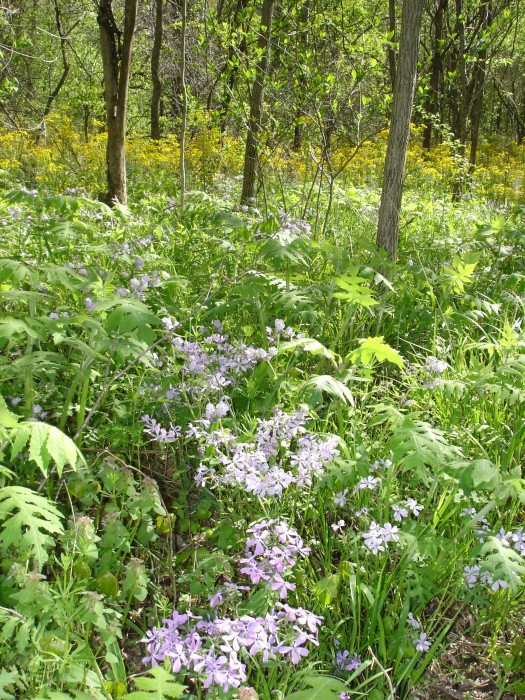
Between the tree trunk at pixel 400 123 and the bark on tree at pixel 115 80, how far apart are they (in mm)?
2939

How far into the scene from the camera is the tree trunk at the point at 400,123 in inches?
142

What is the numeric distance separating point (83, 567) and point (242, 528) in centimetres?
57

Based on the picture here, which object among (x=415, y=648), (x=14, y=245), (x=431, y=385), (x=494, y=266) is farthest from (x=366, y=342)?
(x=14, y=245)

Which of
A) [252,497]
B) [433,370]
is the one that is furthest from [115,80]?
[252,497]

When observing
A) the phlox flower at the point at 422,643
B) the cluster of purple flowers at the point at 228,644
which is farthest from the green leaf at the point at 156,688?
the phlox flower at the point at 422,643

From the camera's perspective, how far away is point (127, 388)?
2.72 m

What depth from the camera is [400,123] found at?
382cm

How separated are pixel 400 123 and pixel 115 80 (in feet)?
11.7

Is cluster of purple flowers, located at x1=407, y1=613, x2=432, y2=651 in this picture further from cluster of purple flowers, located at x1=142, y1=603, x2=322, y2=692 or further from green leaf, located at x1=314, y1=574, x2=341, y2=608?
cluster of purple flowers, located at x1=142, y1=603, x2=322, y2=692

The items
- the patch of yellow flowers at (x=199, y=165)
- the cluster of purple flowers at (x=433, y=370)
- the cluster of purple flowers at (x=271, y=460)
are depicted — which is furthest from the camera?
the patch of yellow flowers at (x=199, y=165)

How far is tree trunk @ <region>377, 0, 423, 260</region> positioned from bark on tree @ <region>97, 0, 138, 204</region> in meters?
2.94

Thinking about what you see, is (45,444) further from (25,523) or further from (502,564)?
(502,564)

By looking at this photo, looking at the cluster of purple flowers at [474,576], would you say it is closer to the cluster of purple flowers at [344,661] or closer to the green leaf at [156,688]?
the cluster of purple flowers at [344,661]

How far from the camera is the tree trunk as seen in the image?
3.60 meters
